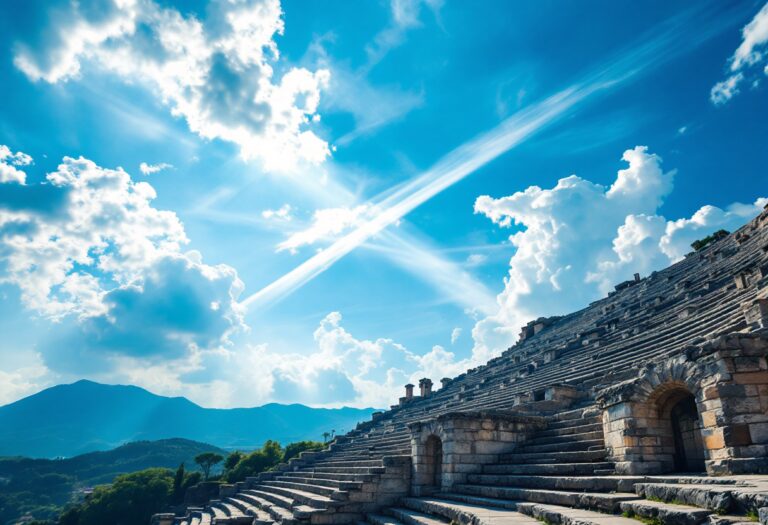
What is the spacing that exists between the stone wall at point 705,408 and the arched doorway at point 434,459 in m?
5.17

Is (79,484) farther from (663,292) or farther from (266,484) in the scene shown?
(663,292)

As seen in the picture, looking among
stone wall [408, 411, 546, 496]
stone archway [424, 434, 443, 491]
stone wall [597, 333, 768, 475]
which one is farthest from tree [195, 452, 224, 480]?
stone wall [597, 333, 768, 475]

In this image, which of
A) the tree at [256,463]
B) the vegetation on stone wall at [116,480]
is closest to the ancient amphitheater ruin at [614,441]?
the tree at [256,463]

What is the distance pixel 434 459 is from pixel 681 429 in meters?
6.64

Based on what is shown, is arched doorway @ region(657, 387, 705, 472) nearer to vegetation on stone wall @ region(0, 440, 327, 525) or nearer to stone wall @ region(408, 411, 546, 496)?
stone wall @ region(408, 411, 546, 496)

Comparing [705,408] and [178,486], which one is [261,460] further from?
[705,408]

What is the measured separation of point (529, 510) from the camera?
24.8ft

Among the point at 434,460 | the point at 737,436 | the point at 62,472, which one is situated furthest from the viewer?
the point at 62,472

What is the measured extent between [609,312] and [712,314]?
13.9 meters

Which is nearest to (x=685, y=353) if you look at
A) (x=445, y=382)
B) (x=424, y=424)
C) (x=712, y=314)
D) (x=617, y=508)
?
(x=617, y=508)

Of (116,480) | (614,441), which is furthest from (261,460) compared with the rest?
(614,441)

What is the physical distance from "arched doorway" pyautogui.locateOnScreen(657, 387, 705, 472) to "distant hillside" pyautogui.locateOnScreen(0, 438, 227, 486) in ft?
331

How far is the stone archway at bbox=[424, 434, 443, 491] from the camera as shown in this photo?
12641mm

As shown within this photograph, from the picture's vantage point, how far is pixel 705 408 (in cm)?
726
